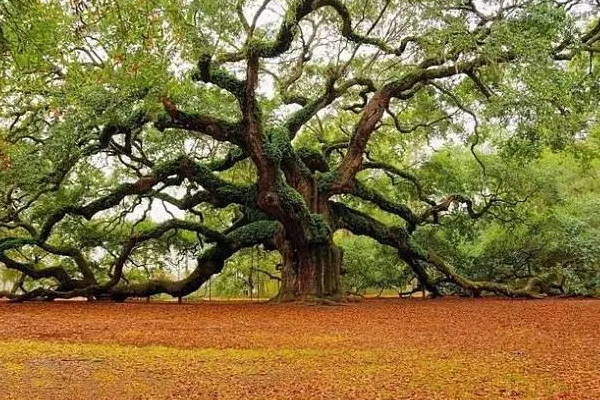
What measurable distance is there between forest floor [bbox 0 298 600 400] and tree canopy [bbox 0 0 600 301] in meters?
2.71

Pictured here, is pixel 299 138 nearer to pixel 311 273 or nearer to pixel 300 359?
pixel 311 273

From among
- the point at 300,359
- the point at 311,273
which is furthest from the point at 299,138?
the point at 300,359

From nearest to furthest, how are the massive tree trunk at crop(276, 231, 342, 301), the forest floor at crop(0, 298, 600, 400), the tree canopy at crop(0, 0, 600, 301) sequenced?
the forest floor at crop(0, 298, 600, 400) → the tree canopy at crop(0, 0, 600, 301) → the massive tree trunk at crop(276, 231, 342, 301)

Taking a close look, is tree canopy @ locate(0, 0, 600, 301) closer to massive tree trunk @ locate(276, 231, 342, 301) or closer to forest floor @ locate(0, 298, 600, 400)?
massive tree trunk @ locate(276, 231, 342, 301)

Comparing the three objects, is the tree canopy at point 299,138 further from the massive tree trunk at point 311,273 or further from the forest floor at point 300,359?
the forest floor at point 300,359

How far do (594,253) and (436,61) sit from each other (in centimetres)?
833

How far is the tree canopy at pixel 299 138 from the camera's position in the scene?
1041cm

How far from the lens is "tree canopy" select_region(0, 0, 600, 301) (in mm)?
10406

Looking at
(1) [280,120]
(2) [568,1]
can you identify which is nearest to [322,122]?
(1) [280,120]

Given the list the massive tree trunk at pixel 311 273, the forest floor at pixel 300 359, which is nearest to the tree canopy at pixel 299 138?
the massive tree trunk at pixel 311 273

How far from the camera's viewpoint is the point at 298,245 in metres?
15.0

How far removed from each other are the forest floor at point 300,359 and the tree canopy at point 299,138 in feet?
8.89

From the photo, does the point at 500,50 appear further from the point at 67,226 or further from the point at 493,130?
the point at 67,226

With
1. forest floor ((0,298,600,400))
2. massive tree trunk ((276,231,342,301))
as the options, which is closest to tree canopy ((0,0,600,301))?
massive tree trunk ((276,231,342,301))
